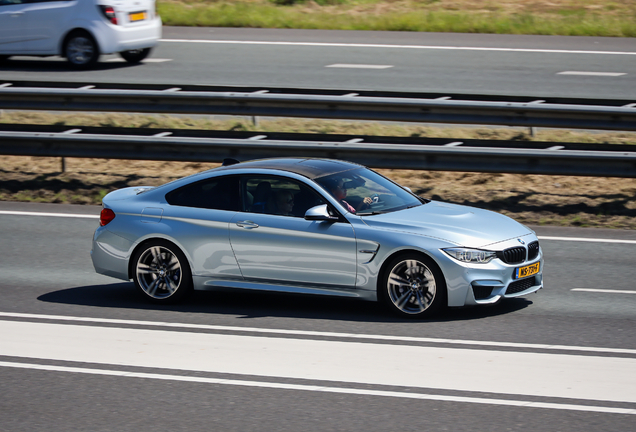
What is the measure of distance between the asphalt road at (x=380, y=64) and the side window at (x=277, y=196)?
8.57 meters

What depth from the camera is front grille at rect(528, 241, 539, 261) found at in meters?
8.28

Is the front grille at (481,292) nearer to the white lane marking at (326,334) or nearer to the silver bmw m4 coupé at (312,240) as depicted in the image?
the silver bmw m4 coupé at (312,240)

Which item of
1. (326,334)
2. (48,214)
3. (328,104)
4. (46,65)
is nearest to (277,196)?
(326,334)

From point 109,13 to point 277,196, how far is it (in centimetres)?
1161

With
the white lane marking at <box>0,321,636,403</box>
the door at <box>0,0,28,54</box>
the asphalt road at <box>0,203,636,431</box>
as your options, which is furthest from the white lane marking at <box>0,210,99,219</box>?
the door at <box>0,0,28,54</box>

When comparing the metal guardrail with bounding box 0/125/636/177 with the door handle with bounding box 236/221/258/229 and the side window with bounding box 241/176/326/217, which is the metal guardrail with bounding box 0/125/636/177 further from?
the door handle with bounding box 236/221/258/229

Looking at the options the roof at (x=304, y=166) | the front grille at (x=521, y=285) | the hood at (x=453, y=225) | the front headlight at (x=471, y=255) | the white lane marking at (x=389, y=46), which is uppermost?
the white lane marking at (x=389, y=46)

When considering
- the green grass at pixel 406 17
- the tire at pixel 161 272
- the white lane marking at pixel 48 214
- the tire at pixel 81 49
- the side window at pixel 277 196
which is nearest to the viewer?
the side window at pixel 277 196

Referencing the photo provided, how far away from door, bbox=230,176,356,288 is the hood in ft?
1.24

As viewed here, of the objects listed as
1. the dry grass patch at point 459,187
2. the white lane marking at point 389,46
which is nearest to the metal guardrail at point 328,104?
the dry grass patch at point 459,187

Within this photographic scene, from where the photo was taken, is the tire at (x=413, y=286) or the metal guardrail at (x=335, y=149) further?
the metal guardrail at (x=335, y=149)

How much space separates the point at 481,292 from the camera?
791cm

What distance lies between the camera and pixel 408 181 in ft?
46.3

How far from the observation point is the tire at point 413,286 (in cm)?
791
